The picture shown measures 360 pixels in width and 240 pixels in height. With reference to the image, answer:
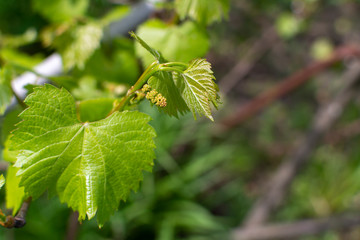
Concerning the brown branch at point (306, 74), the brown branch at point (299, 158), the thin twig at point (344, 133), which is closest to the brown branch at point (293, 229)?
the brown branch at point (299, 158)

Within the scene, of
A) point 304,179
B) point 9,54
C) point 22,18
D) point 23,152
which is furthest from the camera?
point 304,179

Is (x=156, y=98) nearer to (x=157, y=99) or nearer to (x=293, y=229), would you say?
(x=157, y=99)

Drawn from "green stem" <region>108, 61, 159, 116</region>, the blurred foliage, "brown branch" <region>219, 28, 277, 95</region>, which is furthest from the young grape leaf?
"brown branch" <region>219, 28, 277, 95</region>

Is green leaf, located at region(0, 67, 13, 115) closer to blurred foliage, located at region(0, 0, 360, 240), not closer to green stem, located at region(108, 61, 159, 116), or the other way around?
blurred foliage, located at region(0, 0, 360, 240)

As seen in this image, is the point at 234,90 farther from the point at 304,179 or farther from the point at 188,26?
the point at 188,26

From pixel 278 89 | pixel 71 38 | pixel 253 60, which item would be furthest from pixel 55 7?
pixel 253 60

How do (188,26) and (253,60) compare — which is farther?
(253,60)

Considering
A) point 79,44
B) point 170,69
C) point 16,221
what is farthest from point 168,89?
point 79,44
